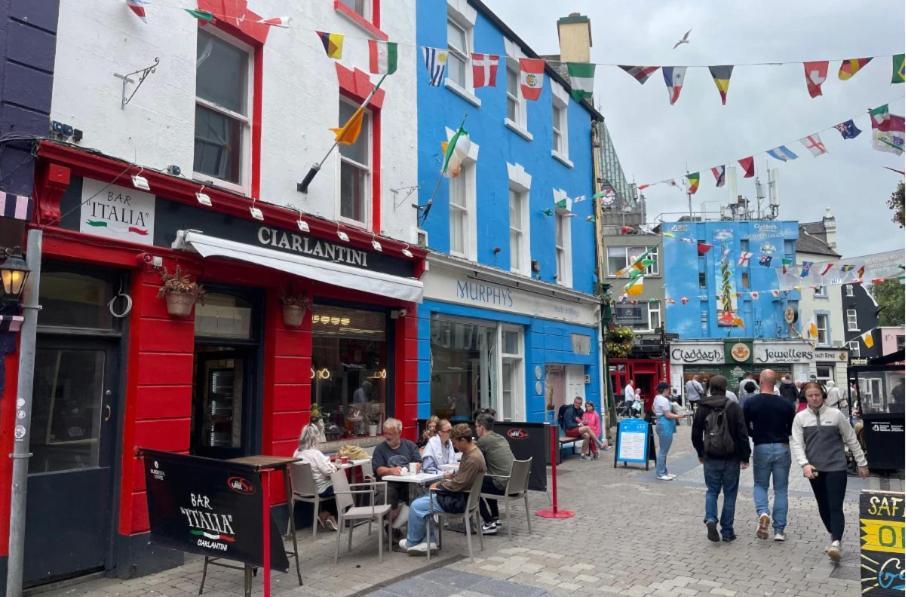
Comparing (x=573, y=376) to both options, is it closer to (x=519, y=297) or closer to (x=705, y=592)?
(x=519, y=297)

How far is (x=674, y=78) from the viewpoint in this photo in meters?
8.44

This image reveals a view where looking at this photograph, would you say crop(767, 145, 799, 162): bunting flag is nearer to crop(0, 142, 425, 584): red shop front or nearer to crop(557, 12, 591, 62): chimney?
crop(0, 142, 425, 584): red shop front

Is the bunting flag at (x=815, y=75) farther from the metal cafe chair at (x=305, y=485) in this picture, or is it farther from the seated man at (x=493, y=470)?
the metal cafe chair at (x=305, y=485)

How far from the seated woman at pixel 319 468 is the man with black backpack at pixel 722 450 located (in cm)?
422

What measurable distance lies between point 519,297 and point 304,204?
6393 mm

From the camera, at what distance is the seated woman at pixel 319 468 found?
7656mm

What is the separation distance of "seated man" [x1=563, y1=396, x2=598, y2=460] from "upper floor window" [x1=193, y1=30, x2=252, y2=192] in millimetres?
9405

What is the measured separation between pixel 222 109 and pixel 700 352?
35.7 m

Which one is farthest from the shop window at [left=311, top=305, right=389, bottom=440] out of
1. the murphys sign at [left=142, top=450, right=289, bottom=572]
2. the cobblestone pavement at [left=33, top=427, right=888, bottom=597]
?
the murphys sign at [left=142, top=450, right=289, bottom=572]

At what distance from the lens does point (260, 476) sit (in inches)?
198

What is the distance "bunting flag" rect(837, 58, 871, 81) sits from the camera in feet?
25.9

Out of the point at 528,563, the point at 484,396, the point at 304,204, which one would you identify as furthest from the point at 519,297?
the point at 528,563

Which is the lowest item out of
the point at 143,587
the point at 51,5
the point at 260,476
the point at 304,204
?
the point at 143,587

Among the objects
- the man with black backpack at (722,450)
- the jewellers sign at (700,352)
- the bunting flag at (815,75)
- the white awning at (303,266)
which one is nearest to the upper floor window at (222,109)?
the white awning at (303,266)
